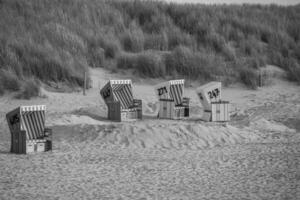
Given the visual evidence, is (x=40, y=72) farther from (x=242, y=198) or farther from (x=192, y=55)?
(x=242, y=198)

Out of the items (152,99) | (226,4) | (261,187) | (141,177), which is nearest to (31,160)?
(141,177)

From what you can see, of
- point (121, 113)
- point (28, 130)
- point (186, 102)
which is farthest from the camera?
point (186, 102)

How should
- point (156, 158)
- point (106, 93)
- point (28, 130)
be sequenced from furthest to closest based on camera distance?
point (106, 93)
point (28, 130)
point (156, 158)

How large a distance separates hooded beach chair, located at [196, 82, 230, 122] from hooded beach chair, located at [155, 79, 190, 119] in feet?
2.45

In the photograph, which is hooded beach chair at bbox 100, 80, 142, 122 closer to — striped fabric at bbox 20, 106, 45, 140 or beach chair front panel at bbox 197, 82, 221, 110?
beach chair front panel at bbox 197, 82, 221, 110

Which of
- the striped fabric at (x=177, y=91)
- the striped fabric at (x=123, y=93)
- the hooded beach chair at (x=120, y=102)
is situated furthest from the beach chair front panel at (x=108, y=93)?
the striped fabric at (x=177, y=91)

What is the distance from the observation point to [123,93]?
18.3m

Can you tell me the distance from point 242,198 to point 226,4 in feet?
85.0

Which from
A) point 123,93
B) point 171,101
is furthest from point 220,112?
point 123,93

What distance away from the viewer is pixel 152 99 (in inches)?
818

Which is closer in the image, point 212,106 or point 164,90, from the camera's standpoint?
point 212,106

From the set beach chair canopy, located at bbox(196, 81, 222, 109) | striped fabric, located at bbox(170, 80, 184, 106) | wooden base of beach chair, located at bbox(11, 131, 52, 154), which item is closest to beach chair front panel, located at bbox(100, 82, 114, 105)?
striped fabric, located at bbox(170, 80, 184, 106)

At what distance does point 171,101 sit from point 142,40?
32.3 feet

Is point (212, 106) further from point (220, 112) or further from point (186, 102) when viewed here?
point (186, 102)
